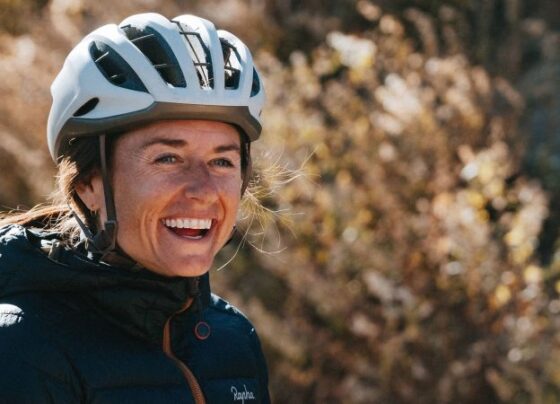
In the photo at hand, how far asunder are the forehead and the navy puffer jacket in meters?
0.30

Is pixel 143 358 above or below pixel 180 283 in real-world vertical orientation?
below

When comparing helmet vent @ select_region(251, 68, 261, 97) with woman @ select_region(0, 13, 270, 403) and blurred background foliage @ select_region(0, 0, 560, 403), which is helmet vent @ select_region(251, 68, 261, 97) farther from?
blurred background foliage @ select_region(0, 0, 560, 403)

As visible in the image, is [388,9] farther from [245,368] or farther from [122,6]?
[245,368]

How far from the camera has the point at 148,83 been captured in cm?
265

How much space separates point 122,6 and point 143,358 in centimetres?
530

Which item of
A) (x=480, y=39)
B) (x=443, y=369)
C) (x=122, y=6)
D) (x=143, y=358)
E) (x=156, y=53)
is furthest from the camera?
(x=480, y=39)

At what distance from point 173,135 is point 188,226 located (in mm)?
216

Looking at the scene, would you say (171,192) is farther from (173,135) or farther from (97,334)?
(97,334)

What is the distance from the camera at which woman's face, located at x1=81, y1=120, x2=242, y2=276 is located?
2.60m

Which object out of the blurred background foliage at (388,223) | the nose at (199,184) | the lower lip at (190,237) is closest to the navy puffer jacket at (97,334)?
the lower lip at (190,237)

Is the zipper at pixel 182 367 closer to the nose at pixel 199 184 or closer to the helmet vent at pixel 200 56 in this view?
the nose at pixel 199 184

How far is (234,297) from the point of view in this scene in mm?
6105

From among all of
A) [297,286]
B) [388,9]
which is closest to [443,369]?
[297,286]

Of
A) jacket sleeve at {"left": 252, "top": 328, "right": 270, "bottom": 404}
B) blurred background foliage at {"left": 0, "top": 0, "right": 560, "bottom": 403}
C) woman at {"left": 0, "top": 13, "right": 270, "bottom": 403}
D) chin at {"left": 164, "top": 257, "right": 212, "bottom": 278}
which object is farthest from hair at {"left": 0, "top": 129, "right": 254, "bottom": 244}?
blurred background foliage at {"left": 0, "top": 0, "right": 560, "bottom": 403}
